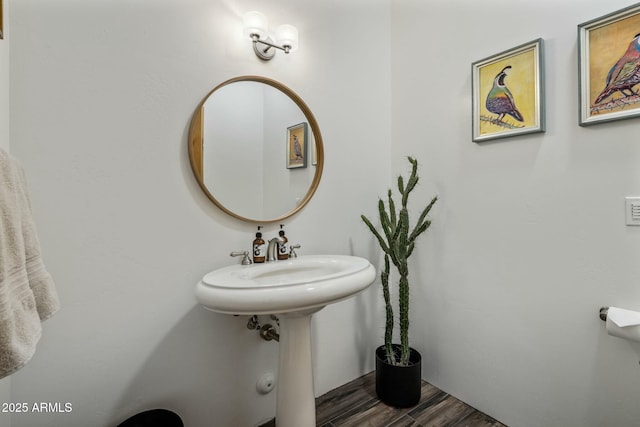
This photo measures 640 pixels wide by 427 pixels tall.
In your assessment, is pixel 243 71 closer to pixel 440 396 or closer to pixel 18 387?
pixel 18 387

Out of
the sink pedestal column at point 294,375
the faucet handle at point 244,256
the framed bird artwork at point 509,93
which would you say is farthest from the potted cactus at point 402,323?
the faucet handle at point 244,256

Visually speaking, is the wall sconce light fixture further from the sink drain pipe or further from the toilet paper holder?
the toilet paper holder

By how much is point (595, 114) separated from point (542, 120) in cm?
17

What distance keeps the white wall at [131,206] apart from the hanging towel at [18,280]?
15.7 inches

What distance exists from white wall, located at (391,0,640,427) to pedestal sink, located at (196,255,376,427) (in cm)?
69

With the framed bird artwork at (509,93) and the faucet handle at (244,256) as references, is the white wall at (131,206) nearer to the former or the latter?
the faucet handle at (244,256)

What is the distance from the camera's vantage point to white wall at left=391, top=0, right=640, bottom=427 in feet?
3.78

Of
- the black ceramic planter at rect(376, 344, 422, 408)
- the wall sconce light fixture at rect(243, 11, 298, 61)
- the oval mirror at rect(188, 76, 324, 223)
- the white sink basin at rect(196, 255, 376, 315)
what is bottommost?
the black ceramic planter at rect(376, 344, 422, 408)

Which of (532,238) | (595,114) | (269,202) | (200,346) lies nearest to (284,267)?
(269,202)

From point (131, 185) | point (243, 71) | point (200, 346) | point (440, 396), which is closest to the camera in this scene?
point (131, 185)

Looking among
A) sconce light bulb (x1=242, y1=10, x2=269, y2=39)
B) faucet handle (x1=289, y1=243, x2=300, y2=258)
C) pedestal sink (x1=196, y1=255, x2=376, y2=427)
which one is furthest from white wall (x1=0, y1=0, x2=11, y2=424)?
faucet handle (x1=289, y1=243, x2=300, y2=258)

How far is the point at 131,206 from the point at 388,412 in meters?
1.51

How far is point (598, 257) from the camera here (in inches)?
46.3

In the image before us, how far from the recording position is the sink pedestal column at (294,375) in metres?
1.20
